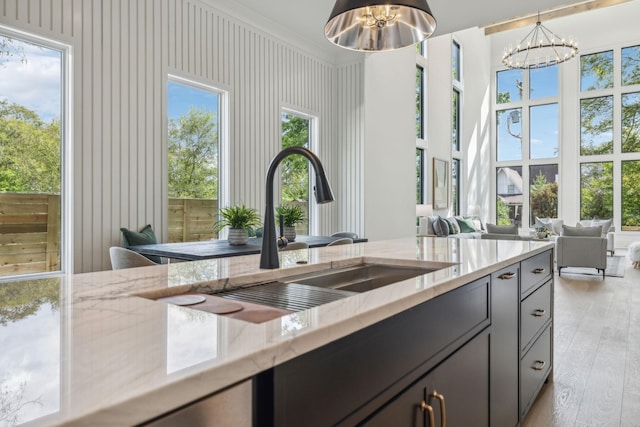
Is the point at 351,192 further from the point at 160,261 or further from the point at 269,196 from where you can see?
the point at 269,196

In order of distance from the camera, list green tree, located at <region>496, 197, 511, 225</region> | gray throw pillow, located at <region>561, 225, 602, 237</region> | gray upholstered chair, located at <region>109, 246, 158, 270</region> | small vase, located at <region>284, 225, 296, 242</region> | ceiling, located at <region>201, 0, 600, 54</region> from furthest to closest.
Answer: green tree, located at <region>496, 197, 511, 225</region>
gray throw pillow, located at <region>561, 225, 602, 237</region>
ceiling, located at <region>201, 0, 600, 54</region>
small vase, located at <region>284, 225, 296, 242</region>
gray upholstered chair, located at <region>109, 246, 158, 270</region>

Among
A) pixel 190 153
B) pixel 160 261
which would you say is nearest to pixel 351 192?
pixel 190 153

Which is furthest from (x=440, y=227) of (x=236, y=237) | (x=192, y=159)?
(x=236, y=237)

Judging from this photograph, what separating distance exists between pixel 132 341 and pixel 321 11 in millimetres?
5036

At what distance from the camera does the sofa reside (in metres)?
8.43

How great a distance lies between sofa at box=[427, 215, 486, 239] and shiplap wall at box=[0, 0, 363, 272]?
156 inches

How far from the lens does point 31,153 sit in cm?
349

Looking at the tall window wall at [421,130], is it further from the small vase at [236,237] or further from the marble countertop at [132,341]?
the marble countertop at [132,341]

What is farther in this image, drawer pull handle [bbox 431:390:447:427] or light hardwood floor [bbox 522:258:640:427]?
light hardwood floor [bbox 522:258:640:427]

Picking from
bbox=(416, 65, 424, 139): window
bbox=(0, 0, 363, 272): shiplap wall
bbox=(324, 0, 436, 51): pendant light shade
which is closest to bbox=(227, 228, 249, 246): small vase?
bbox=(0, 0, 363, 272): shiplap wall

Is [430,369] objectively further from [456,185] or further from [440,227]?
[456,185]

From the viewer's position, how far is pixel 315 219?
6.44 metres

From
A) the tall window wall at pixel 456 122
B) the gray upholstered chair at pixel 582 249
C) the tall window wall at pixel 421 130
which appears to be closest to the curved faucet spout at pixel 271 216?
the gray upholstered chair at pixel 582 249

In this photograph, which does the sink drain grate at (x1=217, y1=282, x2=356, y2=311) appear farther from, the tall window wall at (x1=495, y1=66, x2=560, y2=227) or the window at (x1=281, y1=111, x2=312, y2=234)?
the tall window wall at (x1=495, y1=66, x2=560, y2=227)
